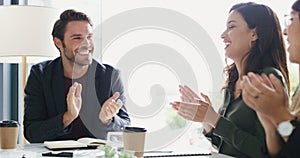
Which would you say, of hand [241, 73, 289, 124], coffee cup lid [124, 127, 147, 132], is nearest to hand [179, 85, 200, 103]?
coffee cup lid [124, 127, 147, 132]

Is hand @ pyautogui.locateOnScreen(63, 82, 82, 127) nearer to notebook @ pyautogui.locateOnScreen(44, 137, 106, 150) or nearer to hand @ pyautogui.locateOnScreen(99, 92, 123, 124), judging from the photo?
hand @ pyautogui.locateOnScreen(99, 92, 123, 124)

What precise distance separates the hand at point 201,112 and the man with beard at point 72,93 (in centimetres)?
62

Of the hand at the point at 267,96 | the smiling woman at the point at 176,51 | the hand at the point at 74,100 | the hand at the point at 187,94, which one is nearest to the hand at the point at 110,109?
the hand at the point at 74,100

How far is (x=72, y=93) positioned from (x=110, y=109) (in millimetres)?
242

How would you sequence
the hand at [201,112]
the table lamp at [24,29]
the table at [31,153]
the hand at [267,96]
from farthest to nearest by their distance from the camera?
the table lamp at [24,29] < the table at [31,153] < the hand at [201,112] < the hand at [267,96]

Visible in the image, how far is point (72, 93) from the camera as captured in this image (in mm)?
2033

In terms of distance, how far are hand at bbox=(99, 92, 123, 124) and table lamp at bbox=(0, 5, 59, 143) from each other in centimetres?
66

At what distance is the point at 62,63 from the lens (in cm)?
215

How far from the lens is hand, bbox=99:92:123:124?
1.84 metres

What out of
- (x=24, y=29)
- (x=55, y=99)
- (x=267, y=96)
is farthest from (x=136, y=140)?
(x=24, y=29)

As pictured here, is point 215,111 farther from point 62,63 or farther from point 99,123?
point 62,63

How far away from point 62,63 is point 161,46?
2.83ft

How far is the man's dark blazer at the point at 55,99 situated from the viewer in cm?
196

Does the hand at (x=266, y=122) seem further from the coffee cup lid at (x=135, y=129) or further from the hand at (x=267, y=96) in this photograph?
the coffee cup lid at (x=135, y=129)
